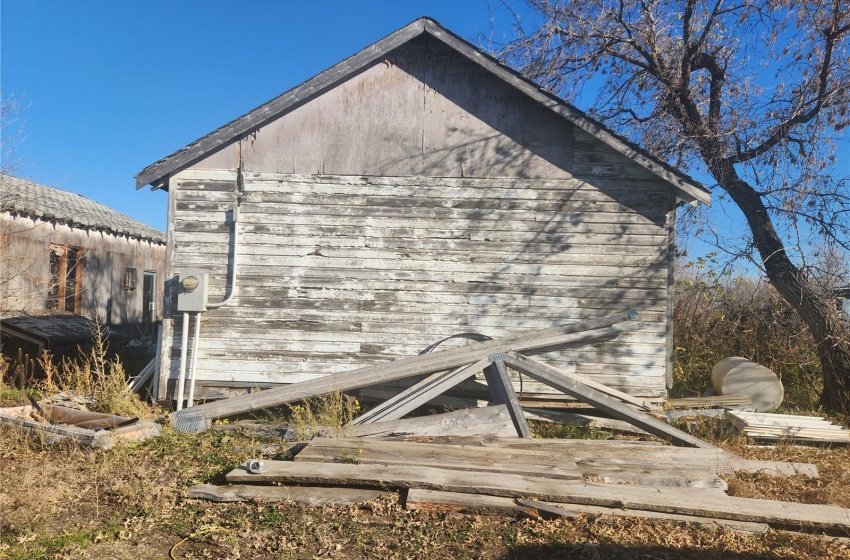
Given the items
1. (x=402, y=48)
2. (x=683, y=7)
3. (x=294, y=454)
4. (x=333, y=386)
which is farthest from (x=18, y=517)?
(x=683, y=7)

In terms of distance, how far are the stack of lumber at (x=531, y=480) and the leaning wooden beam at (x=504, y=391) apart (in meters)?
0.48

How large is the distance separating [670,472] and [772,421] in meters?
3.08

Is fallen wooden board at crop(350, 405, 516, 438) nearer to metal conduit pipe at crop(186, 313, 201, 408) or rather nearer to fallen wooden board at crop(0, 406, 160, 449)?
fallen wooden board at crop(0, 406, 160, 449)

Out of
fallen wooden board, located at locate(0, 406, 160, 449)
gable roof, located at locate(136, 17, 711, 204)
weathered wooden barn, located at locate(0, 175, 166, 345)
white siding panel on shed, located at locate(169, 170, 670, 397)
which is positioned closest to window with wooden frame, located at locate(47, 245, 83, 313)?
weathered wooden barn, located at locate(0, 175, 166, 345)

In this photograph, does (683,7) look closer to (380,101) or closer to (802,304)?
(802,304)

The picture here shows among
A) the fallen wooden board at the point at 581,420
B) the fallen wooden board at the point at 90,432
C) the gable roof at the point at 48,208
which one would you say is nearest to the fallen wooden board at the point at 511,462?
the fallen wooden board at the point at 581,420

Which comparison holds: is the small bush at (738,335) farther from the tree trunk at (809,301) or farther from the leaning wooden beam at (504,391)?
the leaning wooden beam at (504,391)

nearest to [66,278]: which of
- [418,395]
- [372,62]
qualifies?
[372,62]

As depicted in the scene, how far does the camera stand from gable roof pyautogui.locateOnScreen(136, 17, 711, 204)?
8000 millimetres

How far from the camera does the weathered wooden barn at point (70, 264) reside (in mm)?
12656

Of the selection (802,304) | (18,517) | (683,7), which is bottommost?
(18,517)

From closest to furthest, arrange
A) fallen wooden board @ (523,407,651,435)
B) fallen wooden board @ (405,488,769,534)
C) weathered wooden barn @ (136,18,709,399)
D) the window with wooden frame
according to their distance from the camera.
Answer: fallen wooden board @ (405,488,769,534) → fallen wooden board @ (523,407,651,435) → weathered wooden barn @ (136,18,709,399) → the window with wooden frame

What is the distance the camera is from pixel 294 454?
608 centimetres

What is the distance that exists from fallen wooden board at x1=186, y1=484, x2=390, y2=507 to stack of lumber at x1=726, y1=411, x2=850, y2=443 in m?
5.22
